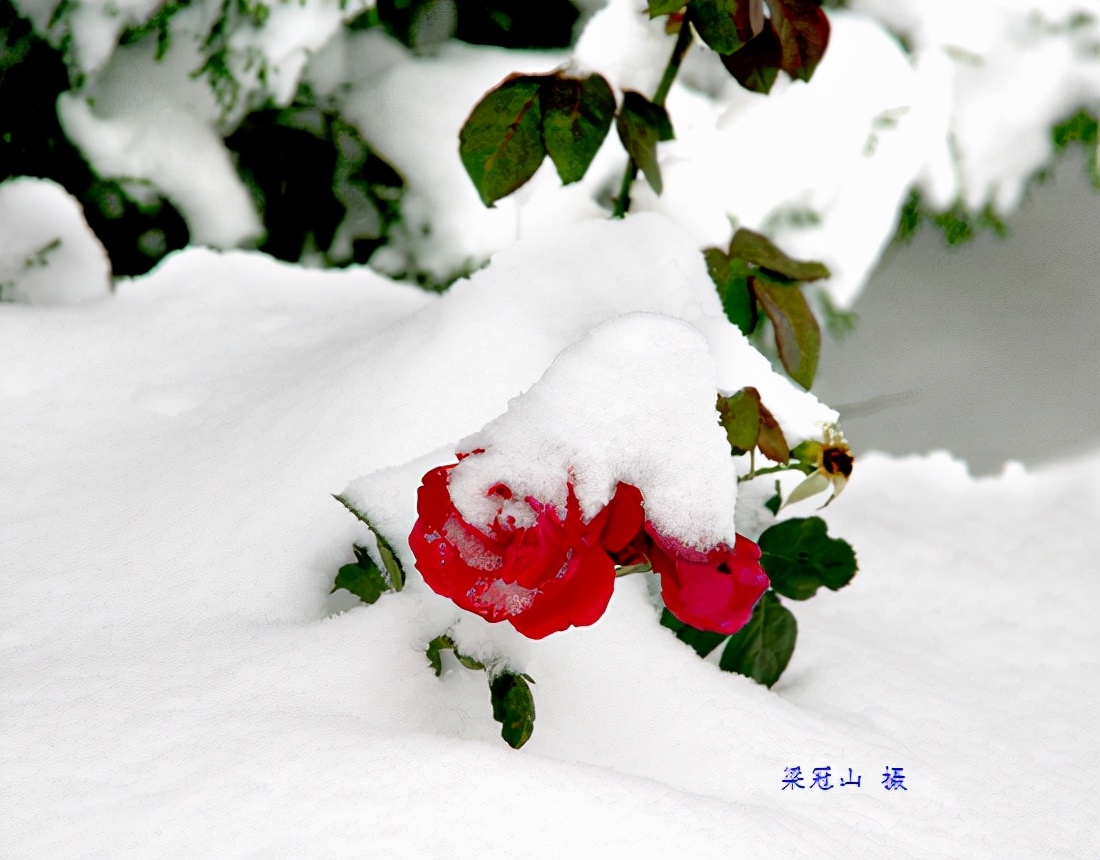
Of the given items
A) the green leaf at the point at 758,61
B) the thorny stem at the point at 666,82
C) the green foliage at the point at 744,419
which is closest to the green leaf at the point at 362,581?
the green foliage at the point at 744,419

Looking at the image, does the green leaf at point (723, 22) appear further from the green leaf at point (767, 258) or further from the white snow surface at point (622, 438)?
the white snow surface at point (622, 438)

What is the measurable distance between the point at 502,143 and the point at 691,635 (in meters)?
0.36

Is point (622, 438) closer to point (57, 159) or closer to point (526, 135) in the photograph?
point (526, 135)

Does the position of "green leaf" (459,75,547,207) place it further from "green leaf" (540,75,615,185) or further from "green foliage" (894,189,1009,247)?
"green foliage" (894,189,1009,247)

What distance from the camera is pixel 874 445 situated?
134 cm

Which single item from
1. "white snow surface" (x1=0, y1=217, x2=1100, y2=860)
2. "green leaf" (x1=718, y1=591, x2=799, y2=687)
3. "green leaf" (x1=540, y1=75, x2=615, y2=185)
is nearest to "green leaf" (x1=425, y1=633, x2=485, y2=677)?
"white snow surface" (x1=0, y1=217, x2=1100, y2=860)

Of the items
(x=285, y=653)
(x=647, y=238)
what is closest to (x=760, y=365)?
(x=647, y=238)

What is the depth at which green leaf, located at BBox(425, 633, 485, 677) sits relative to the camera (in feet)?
1.73

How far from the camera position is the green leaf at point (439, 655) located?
0.53 metres

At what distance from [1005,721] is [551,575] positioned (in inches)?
17.7

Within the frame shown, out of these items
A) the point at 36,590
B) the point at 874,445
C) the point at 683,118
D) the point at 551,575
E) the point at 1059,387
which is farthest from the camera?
the point at 874,445

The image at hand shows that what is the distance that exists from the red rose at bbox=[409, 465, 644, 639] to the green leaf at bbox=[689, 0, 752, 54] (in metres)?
0.38

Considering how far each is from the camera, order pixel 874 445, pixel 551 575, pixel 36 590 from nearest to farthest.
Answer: pixel 551 575, pixel 36 590, pixel 874 445

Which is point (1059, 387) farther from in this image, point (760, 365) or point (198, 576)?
point (198, 576)
